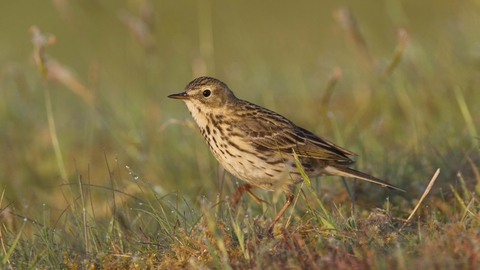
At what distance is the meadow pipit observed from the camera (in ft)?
16.8

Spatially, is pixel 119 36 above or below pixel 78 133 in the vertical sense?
above

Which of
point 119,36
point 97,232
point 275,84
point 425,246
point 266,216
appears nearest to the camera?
point 425,246

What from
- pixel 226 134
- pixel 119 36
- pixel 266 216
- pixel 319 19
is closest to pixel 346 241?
pixel 266 216

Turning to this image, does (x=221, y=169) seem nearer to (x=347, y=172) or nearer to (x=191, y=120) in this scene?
(x=191, y=120)

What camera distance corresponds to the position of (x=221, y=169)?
6.67 m

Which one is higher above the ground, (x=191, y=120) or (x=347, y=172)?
(x=191, y=120)

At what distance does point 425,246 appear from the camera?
3.45 m

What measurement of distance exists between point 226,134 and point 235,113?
0.31 meters

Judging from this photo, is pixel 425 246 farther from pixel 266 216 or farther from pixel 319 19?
pixel 319 19

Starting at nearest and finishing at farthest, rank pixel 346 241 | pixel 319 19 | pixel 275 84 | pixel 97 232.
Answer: pixel 346 241 < pixel 97 232 < pixel 275 84 < pixel 319 19

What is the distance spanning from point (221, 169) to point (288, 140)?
4.61 ft

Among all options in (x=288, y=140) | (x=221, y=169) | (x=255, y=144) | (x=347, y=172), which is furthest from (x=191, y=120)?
(x=347, y=172)

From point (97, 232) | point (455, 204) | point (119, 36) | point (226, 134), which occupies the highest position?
point (119, 36)

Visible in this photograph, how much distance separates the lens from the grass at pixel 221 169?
3922mm
